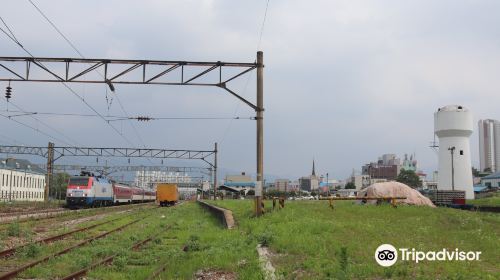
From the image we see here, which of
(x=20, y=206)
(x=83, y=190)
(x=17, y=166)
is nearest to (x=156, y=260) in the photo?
(x=83, y=190)

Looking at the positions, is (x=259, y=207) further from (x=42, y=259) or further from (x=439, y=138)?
(x=439, y=138)

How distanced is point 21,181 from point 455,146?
87.1 metres

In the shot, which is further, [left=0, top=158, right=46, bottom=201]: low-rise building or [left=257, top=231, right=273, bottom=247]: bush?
[left=0, top=158, right=46, bottom=201]: low-rise building

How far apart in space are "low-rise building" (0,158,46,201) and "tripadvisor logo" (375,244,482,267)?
92959 millimetres

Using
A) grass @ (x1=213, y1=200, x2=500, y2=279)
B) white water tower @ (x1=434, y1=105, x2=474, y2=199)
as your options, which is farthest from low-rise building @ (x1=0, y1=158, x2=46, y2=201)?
grass @ (x1=213, y1=200, x2=500, y2=279)

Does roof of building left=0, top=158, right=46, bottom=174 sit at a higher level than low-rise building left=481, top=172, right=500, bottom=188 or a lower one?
higher

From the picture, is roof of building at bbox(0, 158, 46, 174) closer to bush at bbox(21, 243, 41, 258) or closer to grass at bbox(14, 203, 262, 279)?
bush at bbox(21, 243, 41, 258)

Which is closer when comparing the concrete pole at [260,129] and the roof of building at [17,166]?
the concrete pole at [260,129]

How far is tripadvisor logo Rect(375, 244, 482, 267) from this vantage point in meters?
9.93

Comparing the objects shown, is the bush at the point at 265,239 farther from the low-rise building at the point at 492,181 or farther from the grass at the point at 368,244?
the low-rise building at the point at 492,181

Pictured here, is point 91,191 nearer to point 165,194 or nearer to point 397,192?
point 165,194

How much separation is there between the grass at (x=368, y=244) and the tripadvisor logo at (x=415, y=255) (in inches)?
7.8

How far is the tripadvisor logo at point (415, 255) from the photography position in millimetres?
9925

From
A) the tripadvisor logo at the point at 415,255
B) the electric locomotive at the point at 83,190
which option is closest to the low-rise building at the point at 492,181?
the electric locomotive at the point at 83,190
